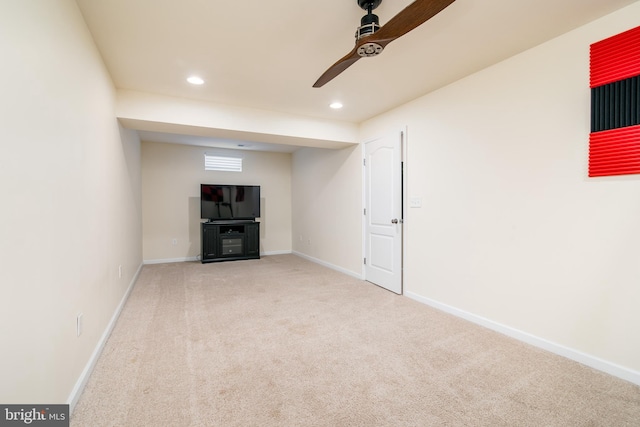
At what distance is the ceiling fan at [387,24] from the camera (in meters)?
1.45

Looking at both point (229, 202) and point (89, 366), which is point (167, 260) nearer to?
point (229, 202)

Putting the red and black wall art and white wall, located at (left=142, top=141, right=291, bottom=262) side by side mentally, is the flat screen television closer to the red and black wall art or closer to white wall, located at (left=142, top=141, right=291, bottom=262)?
white wall, located at (left=142, top=141, right=291, bottom=262)

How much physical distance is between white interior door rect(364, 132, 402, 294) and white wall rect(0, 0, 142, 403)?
123 inches

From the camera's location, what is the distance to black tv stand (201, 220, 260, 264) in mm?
5805

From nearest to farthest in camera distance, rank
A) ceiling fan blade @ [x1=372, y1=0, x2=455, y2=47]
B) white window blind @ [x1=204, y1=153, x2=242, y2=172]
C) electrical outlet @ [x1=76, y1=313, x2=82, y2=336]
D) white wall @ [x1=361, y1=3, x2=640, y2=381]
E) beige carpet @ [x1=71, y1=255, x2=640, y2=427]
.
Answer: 1. ceiling fan blade @ [x1=372, y1=0, x2=455, y2=47]
2. beige carpet @ [x1=71, y1=255, x2=640, y2=427]
3. electrical outlet @ [x1=76, y1=313, x2=82, y2=336]
4. white wall @ [x1=361, y1=3, x2=640, y2=381]
5. white window blind @ [x1=204, y1=153, x2=242, y2=172]

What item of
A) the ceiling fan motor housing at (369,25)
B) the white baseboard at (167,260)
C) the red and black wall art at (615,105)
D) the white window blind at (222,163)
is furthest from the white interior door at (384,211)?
the white baseboard at (167,260)

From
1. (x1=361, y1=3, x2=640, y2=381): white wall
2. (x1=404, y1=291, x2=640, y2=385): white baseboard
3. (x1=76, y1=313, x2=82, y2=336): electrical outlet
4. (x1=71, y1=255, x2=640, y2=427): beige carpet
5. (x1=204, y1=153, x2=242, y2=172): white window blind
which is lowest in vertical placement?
(x1=71, y1=255, x2=640, y2=427): beige carpet

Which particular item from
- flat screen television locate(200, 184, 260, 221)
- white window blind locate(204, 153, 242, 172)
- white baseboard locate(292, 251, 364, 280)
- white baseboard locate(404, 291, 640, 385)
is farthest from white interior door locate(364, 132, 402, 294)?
white window blind locate(204, 153, 242, 172)

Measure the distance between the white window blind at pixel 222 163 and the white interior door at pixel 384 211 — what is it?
3329 mm

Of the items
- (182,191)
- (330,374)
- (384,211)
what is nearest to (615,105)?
(384,211)

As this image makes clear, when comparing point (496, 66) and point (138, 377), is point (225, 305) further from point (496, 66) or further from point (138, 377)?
point (496, 66)

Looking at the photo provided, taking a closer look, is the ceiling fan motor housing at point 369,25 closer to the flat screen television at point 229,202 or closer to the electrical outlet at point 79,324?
the electrical outlet at point 79,324

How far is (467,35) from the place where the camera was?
86.0 inches

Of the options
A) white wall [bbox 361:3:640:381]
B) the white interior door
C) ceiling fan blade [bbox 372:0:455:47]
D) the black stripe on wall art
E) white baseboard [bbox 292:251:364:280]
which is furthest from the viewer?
white baseboard [bbox 292:251:364:280]
